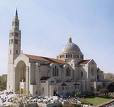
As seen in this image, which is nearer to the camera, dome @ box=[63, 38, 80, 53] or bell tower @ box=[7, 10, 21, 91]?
bell tower @ box=[7, 10, 21, 91]

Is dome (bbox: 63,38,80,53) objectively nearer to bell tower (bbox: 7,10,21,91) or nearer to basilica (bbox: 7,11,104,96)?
basilica (bbox: 7,11,104,96)

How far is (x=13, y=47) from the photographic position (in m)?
64.6

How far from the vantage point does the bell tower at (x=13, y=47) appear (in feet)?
212

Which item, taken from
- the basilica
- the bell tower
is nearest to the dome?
the basilica

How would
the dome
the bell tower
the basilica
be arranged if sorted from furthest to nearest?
the dome, the bell tower, the basilica

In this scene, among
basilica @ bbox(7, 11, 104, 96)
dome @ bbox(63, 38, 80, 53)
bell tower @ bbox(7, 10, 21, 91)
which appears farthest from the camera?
dome @ bbox(63, 38, 80, 53)

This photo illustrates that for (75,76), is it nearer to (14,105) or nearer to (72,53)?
(72,53)

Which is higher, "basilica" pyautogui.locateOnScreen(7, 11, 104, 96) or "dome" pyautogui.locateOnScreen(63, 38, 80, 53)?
"dome" pyautogui.locateOnScreen(63, 38, 80, 53)

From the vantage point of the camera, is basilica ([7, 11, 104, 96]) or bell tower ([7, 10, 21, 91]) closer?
basilica ([7, 11, 104, 96])

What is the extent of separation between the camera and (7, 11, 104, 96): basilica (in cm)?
5838

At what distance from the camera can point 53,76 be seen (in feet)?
209

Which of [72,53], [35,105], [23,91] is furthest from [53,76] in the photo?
[35,105]

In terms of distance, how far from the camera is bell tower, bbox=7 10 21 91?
64.6 m

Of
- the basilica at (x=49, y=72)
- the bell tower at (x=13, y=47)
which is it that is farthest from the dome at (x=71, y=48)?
the bell tower at (x=13, y=47)
